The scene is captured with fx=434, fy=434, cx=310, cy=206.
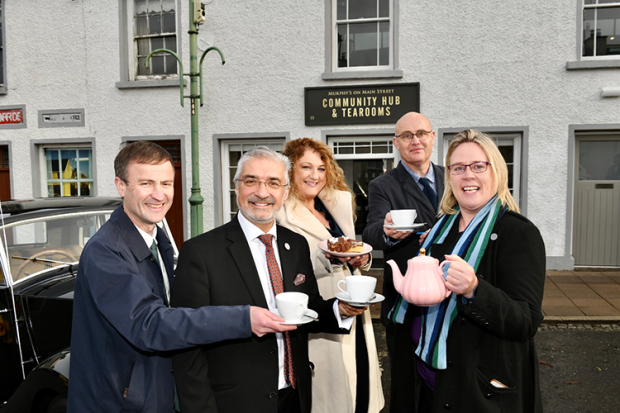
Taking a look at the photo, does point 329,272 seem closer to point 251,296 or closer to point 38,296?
point 251,296

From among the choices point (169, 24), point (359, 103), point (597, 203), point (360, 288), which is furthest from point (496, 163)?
point (169, 24)

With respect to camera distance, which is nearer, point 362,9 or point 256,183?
point 256,183

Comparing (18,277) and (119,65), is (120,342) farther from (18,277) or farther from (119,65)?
(119,65)

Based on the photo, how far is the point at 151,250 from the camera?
1838mm

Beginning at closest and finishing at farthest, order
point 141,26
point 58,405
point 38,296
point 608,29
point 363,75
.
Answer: point 58,405
point 38,296
point 608,29
point 363,75
point 141,26

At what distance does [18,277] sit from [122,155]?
67.2 inches

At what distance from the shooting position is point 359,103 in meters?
7.76

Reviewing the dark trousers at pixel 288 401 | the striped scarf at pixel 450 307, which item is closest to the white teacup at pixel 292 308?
the dark trousers at pixel 288 401

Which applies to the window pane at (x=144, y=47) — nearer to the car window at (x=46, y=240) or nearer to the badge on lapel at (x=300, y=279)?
the car window at (x=46, y=240)

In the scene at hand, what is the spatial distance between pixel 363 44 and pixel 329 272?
634 centimetres

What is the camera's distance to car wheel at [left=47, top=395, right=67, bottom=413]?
2.37 m

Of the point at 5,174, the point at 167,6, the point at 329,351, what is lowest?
the point at 329,351

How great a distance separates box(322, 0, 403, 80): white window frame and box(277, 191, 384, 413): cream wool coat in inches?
214

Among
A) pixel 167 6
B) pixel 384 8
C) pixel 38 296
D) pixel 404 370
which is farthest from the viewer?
pixel 167 6
